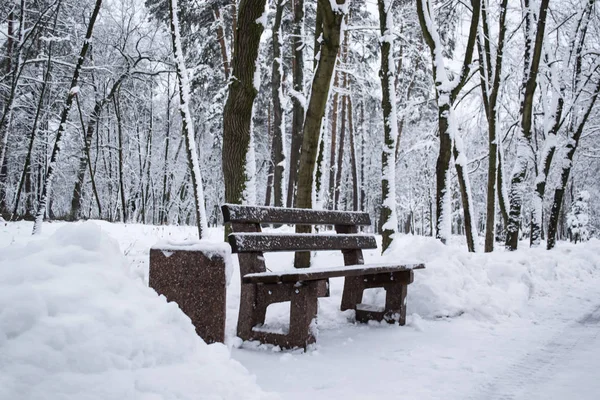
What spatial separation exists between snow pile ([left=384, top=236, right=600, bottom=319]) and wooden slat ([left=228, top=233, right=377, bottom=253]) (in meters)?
0.81

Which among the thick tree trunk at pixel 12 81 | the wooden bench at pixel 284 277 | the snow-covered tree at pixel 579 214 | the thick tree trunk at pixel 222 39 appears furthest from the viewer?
the snow-covered tree at pixel 579 214

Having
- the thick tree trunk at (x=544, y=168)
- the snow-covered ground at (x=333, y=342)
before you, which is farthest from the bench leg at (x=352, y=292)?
the thick tree trunk at (x=544, y=168)

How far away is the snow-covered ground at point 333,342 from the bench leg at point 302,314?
119 mm

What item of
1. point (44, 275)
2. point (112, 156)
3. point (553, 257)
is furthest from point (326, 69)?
point (112, 156)

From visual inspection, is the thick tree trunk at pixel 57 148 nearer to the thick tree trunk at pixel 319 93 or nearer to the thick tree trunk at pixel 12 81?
the thick tree trunk at pixel 12 81

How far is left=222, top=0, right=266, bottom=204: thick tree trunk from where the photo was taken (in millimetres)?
6465

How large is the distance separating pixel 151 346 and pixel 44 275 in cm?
53

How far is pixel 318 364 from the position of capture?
312cm

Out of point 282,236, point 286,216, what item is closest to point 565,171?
point 286,216

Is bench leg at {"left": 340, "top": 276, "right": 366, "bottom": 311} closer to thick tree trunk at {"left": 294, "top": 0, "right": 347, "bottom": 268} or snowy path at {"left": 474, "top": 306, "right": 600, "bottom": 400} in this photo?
snowy path at {"left": 474, "top": 306, "right": 600, "bottom": 400}

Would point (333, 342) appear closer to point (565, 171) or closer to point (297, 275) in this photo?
point (297, 275)

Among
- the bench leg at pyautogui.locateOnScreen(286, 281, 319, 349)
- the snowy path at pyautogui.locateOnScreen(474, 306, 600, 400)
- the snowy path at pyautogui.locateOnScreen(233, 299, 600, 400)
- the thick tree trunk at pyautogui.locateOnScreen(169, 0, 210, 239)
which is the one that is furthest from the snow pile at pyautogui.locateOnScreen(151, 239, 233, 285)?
the thick tree trunk at pyautogui.locateOnScreen(169, 0, 210, 239)

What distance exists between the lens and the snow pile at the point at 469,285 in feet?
15.8

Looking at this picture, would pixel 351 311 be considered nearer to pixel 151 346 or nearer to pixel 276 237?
pixel 276 237
